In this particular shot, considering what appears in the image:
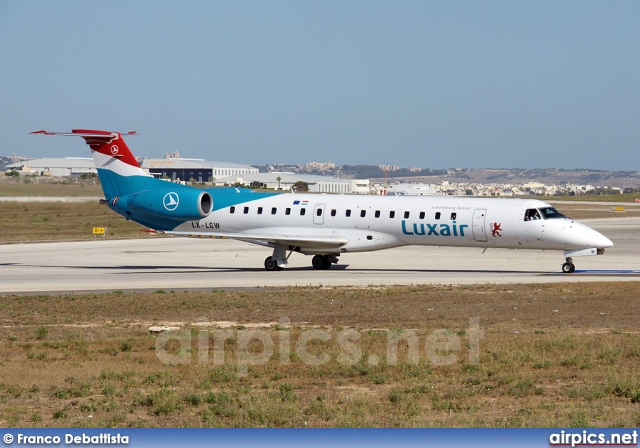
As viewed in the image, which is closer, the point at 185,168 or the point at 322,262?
the point at 322,262

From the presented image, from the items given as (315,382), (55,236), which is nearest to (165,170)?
(55,236)

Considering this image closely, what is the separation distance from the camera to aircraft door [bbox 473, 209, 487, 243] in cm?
3325

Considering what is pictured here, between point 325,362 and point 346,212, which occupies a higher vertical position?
point 346,212

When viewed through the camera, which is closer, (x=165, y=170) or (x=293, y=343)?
(x=293, y=343)

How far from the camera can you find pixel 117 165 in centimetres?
3812

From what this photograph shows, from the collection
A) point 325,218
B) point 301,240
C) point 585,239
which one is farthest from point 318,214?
point 585,239

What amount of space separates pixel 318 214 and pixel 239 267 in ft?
15.8

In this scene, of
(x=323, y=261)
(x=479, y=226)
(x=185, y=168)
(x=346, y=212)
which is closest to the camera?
(x=479, y=226)

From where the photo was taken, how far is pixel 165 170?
18712 cm

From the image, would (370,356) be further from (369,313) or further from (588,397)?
(369,313)

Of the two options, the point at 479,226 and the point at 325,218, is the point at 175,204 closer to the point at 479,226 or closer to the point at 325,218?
the point at 325,218

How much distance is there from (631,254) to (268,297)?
24206 millimetres

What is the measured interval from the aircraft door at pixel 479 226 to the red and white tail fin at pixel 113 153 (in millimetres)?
13922

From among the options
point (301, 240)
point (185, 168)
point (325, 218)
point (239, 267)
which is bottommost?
point (239, 267)
